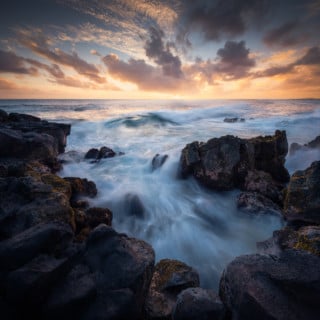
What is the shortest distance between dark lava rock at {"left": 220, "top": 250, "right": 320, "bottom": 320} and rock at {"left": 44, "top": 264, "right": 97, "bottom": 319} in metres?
1.60

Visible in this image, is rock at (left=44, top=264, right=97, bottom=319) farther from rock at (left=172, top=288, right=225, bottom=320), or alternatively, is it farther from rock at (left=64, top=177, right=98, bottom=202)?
rock at (left=64, top=177, right=98, bottom=202)

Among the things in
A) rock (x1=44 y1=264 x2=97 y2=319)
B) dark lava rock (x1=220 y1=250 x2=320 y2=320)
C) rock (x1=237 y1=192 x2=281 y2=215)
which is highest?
dark lava rock (x1=220 y1=250 x2=320 y2=320)

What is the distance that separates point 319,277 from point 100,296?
7.74 feet

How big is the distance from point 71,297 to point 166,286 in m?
1.40

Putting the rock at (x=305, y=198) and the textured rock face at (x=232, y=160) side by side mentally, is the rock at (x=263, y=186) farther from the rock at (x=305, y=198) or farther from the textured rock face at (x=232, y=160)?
the rock at (x=305, y=198)

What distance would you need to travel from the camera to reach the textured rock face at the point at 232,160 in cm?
687

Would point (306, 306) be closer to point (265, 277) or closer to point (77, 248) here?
Answer: point (265, 277)

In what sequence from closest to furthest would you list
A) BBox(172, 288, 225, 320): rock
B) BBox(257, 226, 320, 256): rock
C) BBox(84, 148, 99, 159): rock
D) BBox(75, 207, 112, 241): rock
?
BBox(172, 288, 225, 320): rock < BBox(257, 226, 320, 256): rock < BBox(75, 207, 112, 241): rock < BBox(84, 148, 99, 159): rock

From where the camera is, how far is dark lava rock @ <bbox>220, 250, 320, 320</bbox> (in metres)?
2.02

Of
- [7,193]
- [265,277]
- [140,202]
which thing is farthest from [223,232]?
[7,193]

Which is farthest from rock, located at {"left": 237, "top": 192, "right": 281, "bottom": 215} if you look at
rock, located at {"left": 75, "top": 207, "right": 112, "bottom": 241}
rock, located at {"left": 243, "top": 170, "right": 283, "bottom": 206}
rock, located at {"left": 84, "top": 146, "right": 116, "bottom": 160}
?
rock, located at {"left": 84, "top": 146, "right": 116, "bottom": 160}

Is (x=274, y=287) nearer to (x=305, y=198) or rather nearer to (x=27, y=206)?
(x=305, y=198)

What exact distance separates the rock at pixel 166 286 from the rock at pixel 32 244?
4.58ft

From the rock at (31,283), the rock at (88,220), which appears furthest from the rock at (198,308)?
the rock at (88,220)
